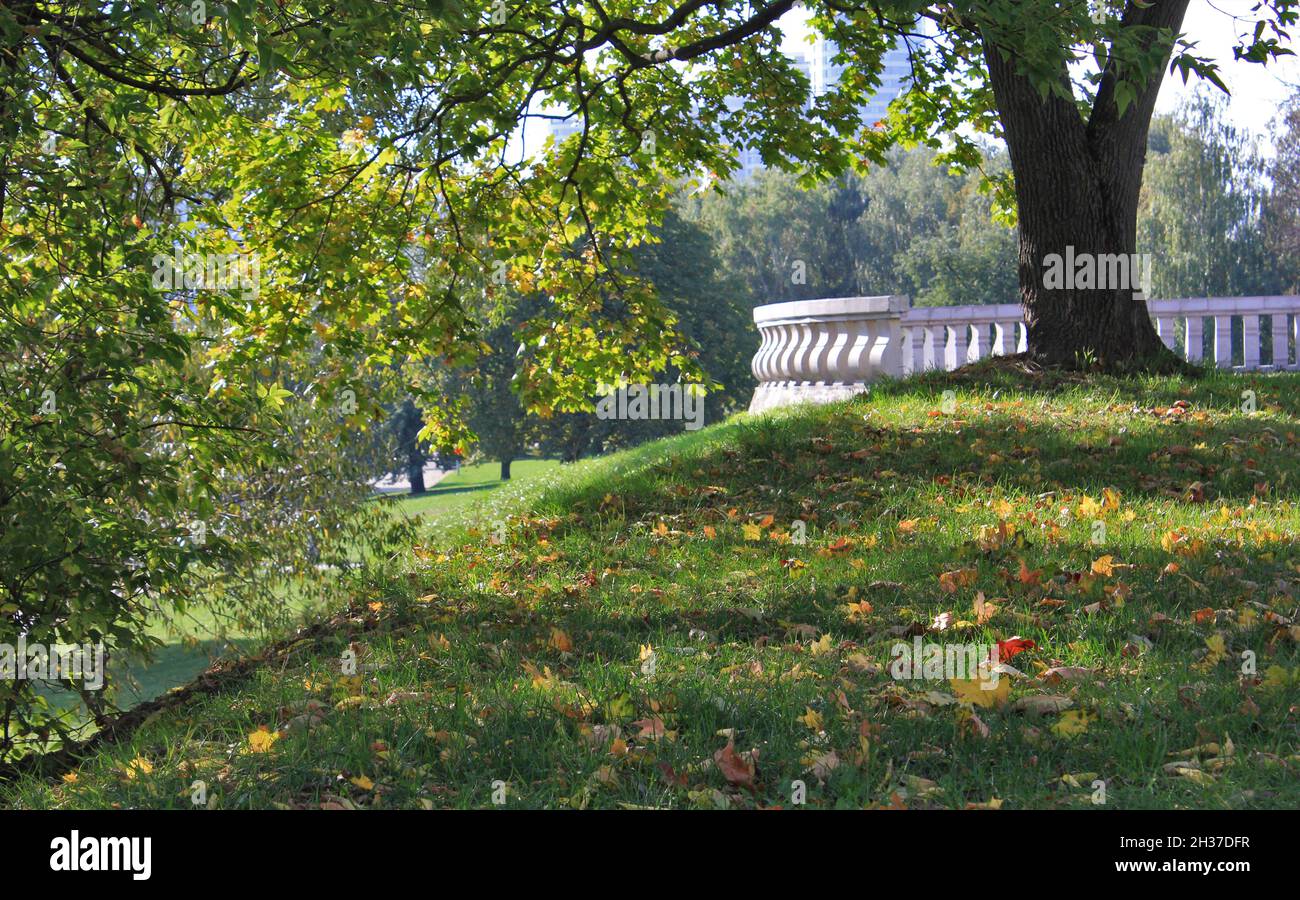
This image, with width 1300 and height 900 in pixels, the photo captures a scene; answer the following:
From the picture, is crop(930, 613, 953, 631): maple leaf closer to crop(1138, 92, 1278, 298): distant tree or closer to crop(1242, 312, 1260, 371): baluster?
crop(1242, 312, 1260, 371): baluster

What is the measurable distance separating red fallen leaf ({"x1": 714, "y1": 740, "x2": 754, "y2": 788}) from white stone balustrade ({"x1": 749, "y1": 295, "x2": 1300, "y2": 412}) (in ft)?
32.7

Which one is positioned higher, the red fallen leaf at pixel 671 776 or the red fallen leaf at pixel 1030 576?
the red fallen leaf at pixel 1030 576

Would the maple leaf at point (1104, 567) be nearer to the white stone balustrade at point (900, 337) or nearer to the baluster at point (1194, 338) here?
the white stone balustrade at point (900, 337)

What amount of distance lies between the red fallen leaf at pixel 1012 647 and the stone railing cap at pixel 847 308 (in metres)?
8.53

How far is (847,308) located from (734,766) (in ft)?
34.5

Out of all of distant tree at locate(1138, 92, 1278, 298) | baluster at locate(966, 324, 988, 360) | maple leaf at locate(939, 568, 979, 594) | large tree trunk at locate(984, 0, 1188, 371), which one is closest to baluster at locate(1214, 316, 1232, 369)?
baluster at locate(966, 324, 988, 360)

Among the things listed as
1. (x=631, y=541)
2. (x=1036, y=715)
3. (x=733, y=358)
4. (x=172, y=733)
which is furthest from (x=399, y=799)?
(x=733, y=358)

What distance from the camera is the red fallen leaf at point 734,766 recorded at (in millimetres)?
3906

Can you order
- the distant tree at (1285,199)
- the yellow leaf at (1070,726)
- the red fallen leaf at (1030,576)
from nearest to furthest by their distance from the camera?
the yellow leaf at (1070,726), the red fallen leaf at (1030,576), the distant tree at (1285,199)

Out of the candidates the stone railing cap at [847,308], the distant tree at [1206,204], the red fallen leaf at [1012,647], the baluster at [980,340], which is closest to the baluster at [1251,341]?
the baluster at [980,340]

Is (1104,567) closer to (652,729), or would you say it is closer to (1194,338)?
(652,729)

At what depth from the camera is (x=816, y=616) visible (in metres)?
5.91

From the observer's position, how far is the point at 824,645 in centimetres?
531

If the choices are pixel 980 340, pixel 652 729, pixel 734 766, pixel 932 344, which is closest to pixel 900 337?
pixel 932 344
